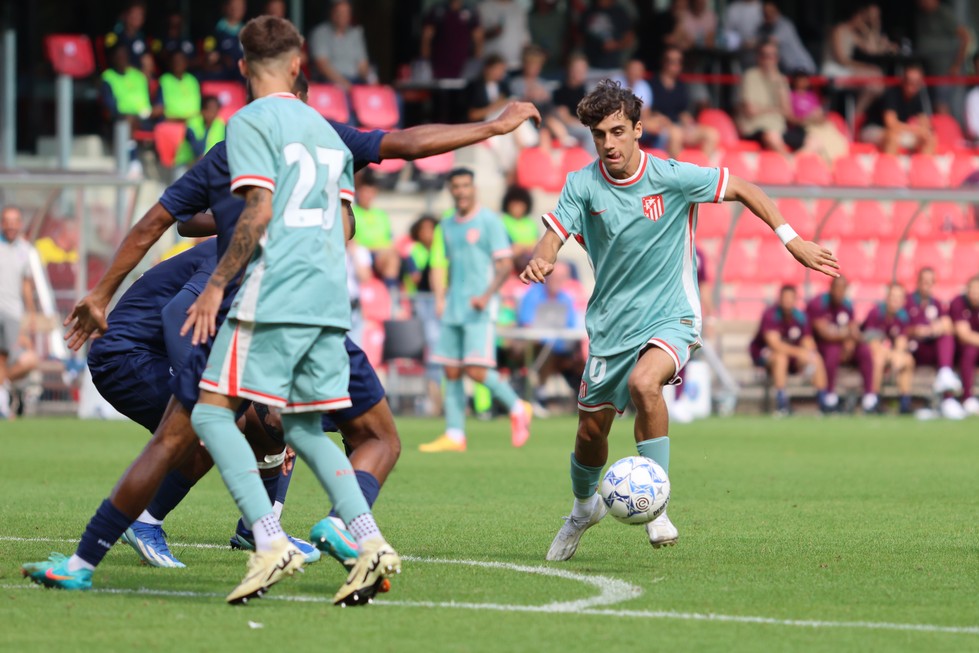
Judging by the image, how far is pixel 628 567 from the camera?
295 inches

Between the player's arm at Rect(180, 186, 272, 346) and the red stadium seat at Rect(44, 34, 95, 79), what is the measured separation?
624 inches

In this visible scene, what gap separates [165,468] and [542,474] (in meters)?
6.37

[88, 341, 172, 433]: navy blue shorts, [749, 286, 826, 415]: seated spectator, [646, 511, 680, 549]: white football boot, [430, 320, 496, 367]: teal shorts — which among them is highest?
[88, 341, 172, 433]: navy blue shorts

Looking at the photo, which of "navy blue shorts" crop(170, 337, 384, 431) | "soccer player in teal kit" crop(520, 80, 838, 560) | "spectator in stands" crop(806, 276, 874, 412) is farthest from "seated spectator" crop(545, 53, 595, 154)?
"navy blue shorts" crop(170, 337, 384, 431)

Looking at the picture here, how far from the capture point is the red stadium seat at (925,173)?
2489 centimetres

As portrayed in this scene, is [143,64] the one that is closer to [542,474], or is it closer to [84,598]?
[542,474]

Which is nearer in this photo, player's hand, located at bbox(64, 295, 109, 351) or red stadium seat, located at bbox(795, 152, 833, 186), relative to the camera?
player's hand, located at bbox(64, 295, 109, 351)

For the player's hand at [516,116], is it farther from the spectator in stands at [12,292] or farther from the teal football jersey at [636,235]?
the spectator in stands at [12,292]

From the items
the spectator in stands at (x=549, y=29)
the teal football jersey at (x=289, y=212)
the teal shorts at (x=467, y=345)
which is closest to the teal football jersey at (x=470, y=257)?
the teal shorts at (x=467, y=345)

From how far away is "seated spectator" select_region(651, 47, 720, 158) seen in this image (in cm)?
2320

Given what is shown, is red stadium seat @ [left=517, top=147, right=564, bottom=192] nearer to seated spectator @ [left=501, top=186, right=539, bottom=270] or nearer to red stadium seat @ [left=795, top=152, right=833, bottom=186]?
seated spectator @ [left=501, top=186, right=539, bottom=270]

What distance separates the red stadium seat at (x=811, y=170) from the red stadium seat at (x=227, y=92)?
7.90 meters

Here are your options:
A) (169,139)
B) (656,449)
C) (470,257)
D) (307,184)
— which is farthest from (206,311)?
(169,139)

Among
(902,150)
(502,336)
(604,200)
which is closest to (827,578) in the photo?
(604,200)
